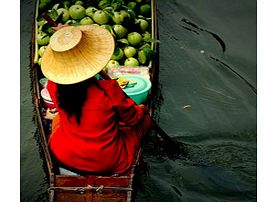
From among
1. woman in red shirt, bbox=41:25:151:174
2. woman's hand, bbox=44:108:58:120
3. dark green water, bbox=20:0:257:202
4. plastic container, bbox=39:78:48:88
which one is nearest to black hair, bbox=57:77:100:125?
woman in red shirt, bbox=41:25:151:174

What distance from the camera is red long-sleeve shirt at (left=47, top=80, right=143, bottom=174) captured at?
116 inches

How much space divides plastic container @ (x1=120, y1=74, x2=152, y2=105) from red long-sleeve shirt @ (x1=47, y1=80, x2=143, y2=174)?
70 centimetres

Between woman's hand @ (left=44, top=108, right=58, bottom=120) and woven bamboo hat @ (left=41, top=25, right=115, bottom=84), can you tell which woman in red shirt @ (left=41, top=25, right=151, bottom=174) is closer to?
woven bamboo hat @ (left=41, top=25, right=115, bottom=84)

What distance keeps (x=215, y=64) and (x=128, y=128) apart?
323 centimetres

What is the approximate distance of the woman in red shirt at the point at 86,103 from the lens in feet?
9.48

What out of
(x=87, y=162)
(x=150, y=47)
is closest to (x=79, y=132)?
(x=87, y=162)

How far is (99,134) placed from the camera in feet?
10.1

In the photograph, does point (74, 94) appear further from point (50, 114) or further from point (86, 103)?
point (50, 114)

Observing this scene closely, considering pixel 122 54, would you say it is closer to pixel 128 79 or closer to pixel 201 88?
pixel 128 79

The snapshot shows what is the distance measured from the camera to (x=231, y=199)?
4.50m

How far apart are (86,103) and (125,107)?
1.04 feet

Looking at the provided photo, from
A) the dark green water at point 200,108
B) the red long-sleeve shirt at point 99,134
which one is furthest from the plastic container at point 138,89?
the dark green water at point 200,108

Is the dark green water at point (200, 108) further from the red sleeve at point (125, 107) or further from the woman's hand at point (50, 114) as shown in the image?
the red sleeve at point (125, 107)

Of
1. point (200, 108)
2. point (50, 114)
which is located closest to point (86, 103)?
point (50, 114)
